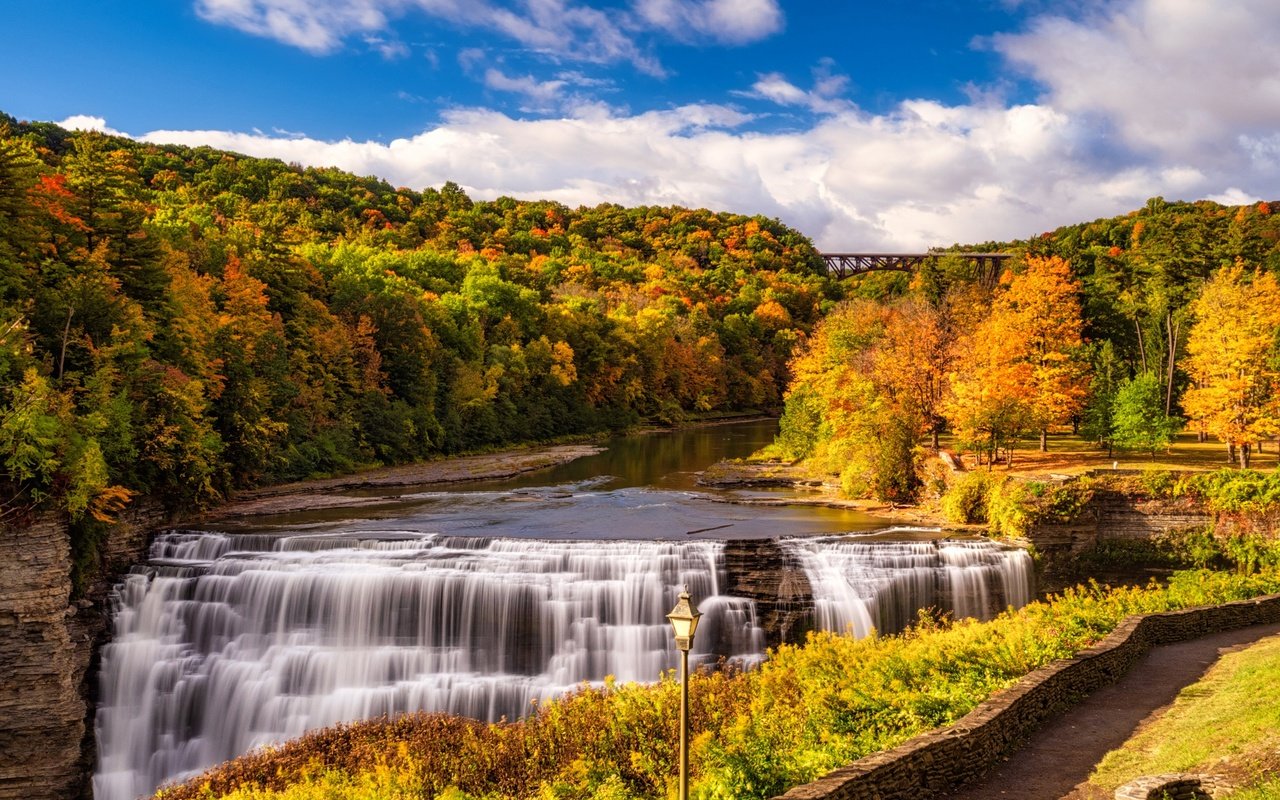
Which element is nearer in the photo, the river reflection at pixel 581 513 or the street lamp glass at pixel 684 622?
the street lamp glass at pixel 684 622

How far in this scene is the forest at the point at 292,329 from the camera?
25.3 metres

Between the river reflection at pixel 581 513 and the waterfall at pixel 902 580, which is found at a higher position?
the river reflection at pixel 581 513

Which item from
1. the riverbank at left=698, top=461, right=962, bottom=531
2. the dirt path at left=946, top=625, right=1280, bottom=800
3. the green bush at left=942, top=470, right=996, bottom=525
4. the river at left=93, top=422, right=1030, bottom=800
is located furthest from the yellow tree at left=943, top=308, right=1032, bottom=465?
the dirt path at left=946, top=625, right=1280, bottom=800

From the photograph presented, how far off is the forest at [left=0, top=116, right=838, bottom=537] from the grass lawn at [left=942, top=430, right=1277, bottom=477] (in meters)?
30.6

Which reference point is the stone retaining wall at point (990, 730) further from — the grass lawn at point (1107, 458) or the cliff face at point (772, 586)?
the grass lawn at point (1107, 458)

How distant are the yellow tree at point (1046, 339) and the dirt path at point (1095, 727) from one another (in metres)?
17.6

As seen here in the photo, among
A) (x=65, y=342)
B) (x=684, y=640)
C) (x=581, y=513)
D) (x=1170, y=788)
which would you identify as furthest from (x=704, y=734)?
(x=65, y=342)

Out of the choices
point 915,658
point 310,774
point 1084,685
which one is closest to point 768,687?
point 915,658

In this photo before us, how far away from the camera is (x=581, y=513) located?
3306cm

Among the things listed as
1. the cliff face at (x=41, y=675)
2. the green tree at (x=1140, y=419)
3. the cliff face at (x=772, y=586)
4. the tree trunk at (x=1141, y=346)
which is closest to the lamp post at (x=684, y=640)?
the cliff face at (x=772, y=586)

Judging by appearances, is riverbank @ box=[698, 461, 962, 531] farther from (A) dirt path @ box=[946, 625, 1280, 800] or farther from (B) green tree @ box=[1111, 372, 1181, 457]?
(A) dirt path @ box=[946, 625, 1280, 800]

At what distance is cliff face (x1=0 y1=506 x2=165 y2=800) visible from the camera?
1986 cm

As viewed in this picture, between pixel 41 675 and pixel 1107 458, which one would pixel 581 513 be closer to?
pixel 41 675

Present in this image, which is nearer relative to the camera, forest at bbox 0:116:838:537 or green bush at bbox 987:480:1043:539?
forest at bbox 0:116:838:537
